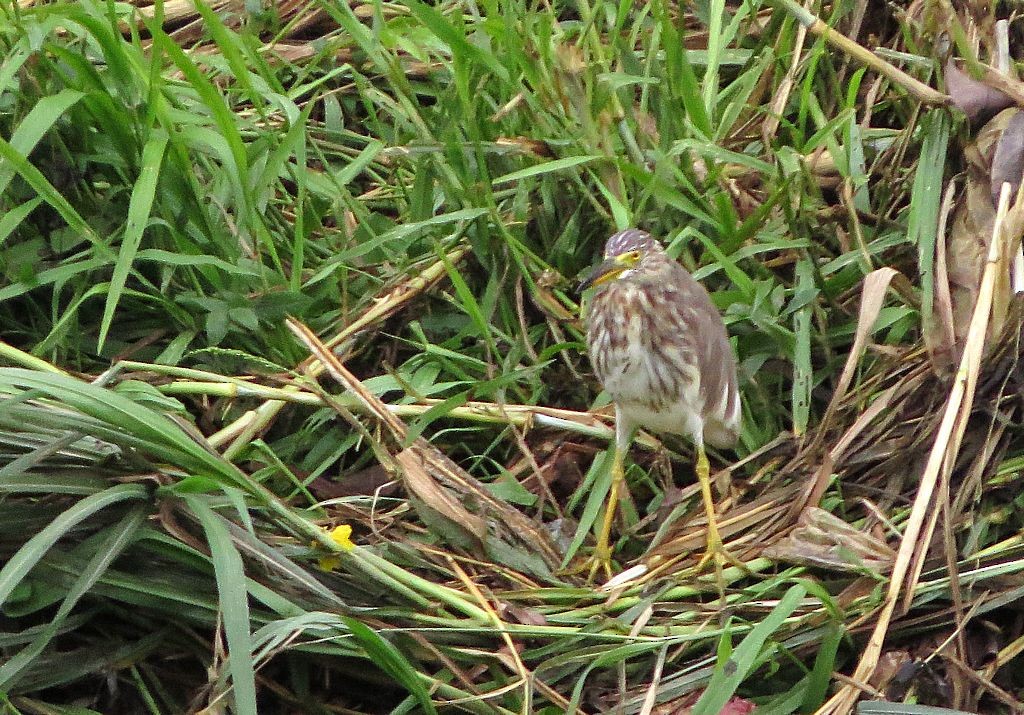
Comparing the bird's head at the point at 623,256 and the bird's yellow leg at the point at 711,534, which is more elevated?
the bird's head at the point at 623,256

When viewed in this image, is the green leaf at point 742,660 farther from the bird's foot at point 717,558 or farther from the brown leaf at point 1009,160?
the brown leaf at point 1009,160

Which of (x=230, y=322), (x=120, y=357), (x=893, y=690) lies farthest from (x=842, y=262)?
(x=120, y=357)

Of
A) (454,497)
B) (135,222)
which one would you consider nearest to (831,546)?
(454,497)

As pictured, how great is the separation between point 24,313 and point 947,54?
248 cm

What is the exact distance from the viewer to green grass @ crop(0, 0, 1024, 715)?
290 centimetres

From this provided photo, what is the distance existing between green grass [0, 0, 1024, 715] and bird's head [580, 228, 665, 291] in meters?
0.20

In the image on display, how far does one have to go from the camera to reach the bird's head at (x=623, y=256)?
347 centimetres

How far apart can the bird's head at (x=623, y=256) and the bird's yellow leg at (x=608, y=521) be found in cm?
41

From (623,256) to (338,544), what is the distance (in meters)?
1.04

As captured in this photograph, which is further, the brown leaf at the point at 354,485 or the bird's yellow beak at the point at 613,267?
the bird's yellow beak at the point at 613,267

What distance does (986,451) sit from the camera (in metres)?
3.23

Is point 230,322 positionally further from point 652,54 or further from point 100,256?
point 652,54

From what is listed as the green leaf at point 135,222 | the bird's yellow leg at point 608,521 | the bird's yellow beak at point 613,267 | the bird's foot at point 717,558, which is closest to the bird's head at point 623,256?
the bird's yellow beak at point 613,267

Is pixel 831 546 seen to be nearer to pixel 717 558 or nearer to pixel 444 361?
pixel 717 558
